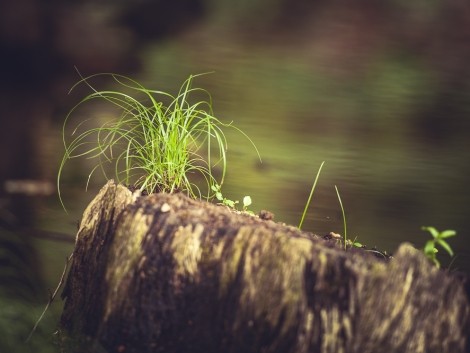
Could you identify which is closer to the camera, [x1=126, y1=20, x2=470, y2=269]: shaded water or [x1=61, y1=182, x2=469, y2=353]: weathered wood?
[x1=61, y1=182, x2=469, y2=353]: weathered wood

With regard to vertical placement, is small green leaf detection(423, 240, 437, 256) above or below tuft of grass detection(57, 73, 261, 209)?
below

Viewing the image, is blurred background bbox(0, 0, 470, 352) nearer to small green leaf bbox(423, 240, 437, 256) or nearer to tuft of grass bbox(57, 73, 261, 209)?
tuft of grass bbox(57, 73, 261, 209)

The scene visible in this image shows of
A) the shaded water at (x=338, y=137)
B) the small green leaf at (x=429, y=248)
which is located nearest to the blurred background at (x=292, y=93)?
the shaded water at (x=338, y=137)

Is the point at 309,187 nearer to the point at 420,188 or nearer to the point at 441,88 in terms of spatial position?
the point at 420,188

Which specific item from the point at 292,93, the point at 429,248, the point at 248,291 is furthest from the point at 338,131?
the point at 248,291

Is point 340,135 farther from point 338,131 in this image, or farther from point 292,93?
point 292,93

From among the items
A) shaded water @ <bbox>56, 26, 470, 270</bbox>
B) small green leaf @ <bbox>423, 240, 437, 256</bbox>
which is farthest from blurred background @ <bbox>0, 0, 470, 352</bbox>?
small green leaf @ <bbox>423, 240, 437, 256</bbox>
